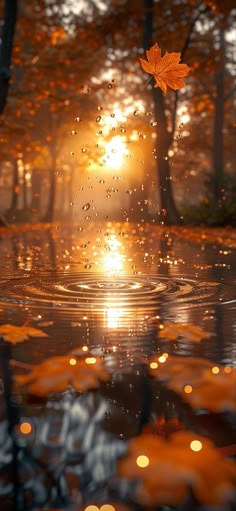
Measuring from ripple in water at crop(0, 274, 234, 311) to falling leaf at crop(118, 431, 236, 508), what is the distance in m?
3.96

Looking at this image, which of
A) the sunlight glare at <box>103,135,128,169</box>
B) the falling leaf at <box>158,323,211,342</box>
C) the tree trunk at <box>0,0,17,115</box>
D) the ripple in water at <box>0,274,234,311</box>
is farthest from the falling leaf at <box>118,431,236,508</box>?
the tree trunk at <box>0,0,17,115</box>

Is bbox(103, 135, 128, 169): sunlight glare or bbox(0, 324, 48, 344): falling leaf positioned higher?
bbox(103, 135, 128, 169): sunlight glare

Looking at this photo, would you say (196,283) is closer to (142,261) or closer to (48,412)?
(142,261)

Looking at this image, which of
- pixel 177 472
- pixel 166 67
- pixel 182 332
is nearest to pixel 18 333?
pixel 182 332

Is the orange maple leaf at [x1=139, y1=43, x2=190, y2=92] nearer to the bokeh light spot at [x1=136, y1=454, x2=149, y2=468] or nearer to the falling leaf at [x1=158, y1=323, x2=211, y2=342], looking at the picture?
the falling leaf at [x1=158, y1=323, x2=211, y2=342]

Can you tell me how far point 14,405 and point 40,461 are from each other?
2.46 ft

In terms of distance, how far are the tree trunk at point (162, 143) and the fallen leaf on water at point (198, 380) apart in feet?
67.2

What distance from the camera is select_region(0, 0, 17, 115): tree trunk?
19734 mm

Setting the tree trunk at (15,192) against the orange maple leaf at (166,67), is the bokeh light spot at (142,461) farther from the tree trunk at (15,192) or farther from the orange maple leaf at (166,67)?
the tree trunk at (15,192)

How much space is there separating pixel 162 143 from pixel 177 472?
22.7 meters

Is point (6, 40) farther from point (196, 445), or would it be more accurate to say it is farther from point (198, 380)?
point (196, 445)

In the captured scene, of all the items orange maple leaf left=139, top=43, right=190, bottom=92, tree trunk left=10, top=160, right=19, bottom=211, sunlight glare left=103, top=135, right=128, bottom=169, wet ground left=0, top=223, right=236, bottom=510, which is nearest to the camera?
wet ground left=0, top=223, right=236, bottom=510

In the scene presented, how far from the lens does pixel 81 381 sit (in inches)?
162

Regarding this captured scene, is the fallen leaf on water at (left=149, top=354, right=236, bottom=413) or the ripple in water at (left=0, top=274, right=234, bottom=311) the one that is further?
the ripple in water at (left=0, top=274, right=234, bottom=311)
